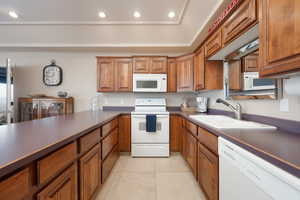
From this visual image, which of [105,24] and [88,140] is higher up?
[105,24]

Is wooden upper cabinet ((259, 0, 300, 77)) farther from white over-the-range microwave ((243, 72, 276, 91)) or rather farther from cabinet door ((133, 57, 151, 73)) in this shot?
cabinet door ((133, 57, 151, 73))

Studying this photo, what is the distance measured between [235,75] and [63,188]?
92.0 inches

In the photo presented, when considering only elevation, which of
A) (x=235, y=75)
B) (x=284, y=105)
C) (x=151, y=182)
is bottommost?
(x=151, y=182)

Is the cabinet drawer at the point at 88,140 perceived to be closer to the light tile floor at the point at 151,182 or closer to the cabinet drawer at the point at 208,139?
the light tile floor at the point at 151,182

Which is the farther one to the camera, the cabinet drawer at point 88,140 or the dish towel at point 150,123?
the dish towel at point 150,123

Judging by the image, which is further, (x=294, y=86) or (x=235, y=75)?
(x=235, y=75)

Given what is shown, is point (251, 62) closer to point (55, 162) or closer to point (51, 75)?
point (55, 162)

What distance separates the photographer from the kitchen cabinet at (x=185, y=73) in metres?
3.12

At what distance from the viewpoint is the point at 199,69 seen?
277 cm

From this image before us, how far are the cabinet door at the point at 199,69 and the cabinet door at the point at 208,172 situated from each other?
1270mm

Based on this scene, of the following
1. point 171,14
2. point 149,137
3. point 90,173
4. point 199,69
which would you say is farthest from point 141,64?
point 90,173

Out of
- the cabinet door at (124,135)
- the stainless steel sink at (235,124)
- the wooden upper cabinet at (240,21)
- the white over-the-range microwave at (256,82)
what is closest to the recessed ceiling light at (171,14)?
the wooden upper cabinet at (240,21)

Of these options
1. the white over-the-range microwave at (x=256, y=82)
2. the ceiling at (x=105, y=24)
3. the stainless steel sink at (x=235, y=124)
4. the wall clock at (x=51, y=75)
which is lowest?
the stainless steel sink at (x=235, y=124)

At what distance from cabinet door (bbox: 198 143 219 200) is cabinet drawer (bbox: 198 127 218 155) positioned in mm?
56
